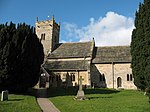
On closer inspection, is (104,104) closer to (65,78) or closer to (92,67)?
(65,78)

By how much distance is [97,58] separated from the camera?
46812mm

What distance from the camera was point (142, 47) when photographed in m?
19.6

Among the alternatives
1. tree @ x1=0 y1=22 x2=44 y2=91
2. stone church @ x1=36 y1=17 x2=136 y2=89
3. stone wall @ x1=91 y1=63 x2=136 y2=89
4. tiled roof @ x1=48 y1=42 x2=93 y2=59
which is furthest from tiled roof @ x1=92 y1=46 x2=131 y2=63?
tree @ x1=0 y1=22 x2=44 y2=91

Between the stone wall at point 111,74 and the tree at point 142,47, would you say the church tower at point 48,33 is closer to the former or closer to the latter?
the stone wall at point 111,74

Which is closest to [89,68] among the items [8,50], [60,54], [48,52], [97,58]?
[97,58]

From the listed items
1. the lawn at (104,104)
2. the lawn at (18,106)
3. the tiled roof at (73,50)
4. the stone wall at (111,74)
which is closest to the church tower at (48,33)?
the tiled roof at (73,50)

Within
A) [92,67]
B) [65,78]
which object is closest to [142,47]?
[92,67]

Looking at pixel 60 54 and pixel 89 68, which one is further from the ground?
pixel 60 54

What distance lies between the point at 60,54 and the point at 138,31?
3048 cm

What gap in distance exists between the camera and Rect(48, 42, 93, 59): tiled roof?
47.9 m

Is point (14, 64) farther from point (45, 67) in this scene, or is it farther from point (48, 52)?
point (48, 52)

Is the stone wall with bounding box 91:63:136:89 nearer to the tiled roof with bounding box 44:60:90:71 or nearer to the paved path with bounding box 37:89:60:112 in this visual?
the tiled roof with bounding box 44:60:90:71

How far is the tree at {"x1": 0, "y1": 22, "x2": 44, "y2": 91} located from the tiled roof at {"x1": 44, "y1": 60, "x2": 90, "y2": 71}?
15258 mm

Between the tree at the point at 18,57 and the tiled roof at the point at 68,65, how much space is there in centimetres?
1526
